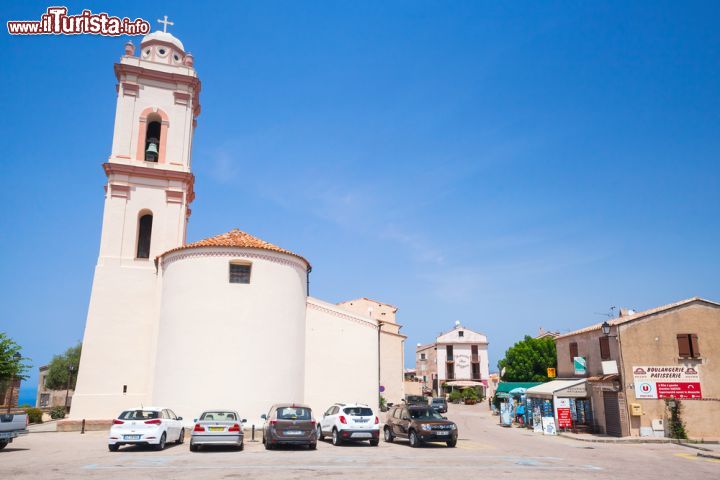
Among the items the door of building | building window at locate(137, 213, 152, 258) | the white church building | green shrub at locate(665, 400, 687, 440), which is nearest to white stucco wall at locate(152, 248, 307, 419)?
the white church building

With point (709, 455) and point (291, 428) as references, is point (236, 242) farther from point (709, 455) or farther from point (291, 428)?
point (709, 455)

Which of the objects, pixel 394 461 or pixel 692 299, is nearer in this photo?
pixel 394 461

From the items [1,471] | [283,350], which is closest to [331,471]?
[1,471]

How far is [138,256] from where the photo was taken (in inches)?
1131

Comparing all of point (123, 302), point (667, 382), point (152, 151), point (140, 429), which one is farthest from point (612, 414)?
point (152, 151)

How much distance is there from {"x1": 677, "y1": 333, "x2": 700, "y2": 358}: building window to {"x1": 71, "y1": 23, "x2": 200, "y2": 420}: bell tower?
84.0 feet

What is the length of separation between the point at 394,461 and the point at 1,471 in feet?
31.8

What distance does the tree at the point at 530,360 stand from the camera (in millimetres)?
→ 58750

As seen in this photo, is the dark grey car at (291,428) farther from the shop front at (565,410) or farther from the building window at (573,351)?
the building window at (573,351)

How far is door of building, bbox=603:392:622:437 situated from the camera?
A: 25.0m

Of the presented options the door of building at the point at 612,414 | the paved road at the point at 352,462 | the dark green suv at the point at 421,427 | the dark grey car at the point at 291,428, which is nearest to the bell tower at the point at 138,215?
the paved road at the point at 352,462

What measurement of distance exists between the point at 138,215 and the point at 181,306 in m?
7.41

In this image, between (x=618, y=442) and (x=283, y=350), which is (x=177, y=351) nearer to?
(x=283, y=350)

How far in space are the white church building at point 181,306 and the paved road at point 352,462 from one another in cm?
470
